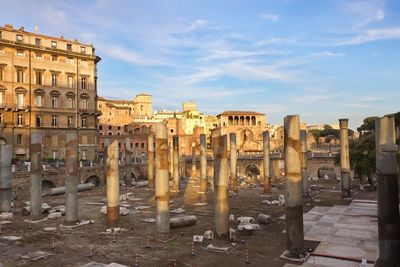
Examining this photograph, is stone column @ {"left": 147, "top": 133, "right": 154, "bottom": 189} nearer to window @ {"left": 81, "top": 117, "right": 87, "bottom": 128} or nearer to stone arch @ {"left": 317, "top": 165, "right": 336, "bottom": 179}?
window @ {"left": 81, "top": 117, "right": 87, "bottom": 128}

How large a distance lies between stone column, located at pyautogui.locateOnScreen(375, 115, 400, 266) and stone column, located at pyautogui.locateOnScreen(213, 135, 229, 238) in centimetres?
631

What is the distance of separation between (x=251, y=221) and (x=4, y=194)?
1671 cm

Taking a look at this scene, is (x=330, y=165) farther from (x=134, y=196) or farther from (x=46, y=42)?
(x=46, y=42)

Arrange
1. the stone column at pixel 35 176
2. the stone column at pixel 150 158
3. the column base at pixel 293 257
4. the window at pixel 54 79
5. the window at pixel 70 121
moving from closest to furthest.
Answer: the column base at pixel 293 257 < the stone column at pixel 35 176 < the stone column at pixel 150 158 < the window at pixel 54 79 < the window at pixel 70 121

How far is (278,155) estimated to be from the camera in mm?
58562

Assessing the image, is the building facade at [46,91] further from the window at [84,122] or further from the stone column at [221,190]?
the stone column at [221,190]

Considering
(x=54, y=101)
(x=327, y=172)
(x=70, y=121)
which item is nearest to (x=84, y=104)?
(x=70, y=121)

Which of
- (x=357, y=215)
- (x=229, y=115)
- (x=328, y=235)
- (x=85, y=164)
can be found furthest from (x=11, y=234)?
(x=229, y=115)

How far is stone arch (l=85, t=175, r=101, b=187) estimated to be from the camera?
44.1m

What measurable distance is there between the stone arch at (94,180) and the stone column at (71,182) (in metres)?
23.6

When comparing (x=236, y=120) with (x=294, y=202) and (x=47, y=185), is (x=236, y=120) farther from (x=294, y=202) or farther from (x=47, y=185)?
(x=294, y=202)

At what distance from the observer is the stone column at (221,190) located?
1609 cm

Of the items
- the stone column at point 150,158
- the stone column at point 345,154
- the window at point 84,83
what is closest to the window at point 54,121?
the window at point 84,83

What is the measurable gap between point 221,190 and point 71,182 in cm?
948
